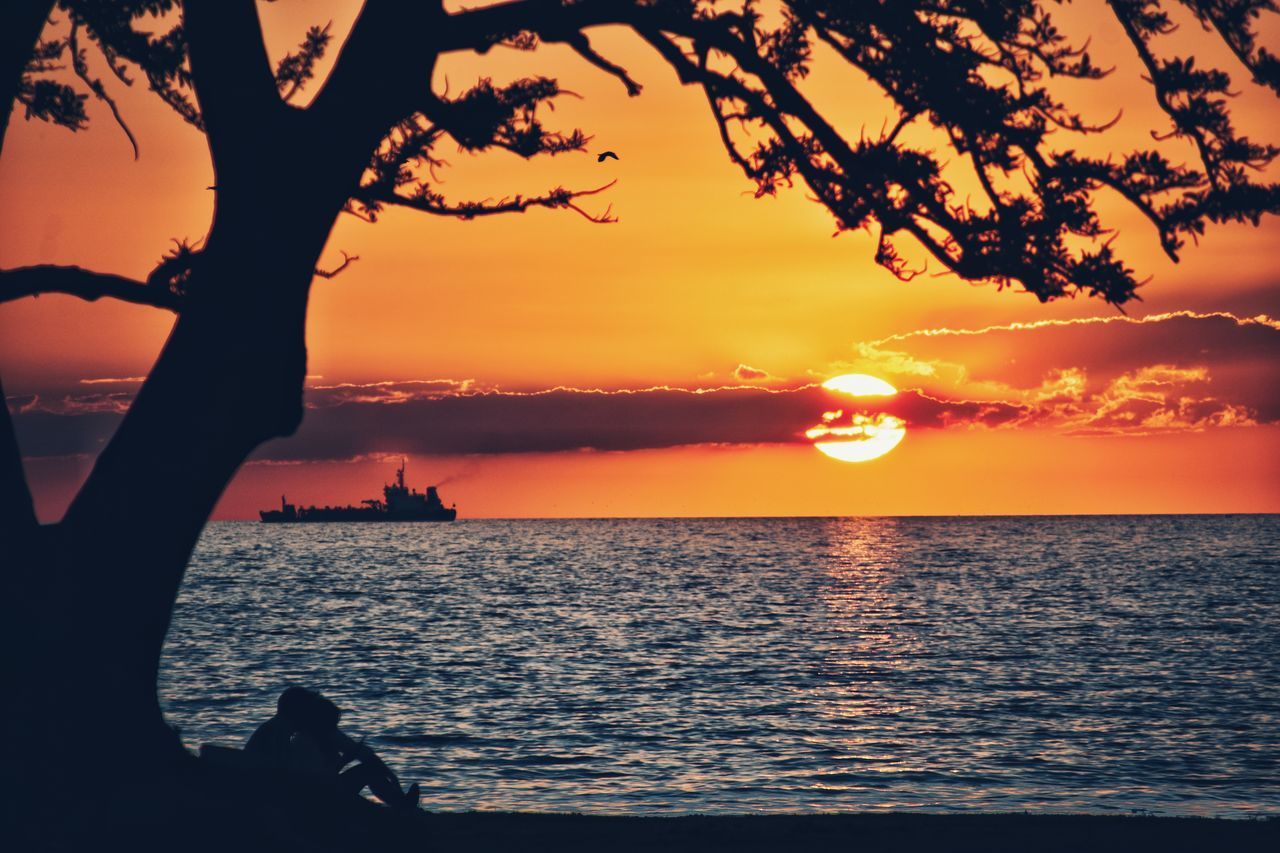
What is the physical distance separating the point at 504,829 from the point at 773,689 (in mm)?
20423

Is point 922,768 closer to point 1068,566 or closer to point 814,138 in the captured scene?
point 814,138

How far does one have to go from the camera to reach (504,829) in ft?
34.8

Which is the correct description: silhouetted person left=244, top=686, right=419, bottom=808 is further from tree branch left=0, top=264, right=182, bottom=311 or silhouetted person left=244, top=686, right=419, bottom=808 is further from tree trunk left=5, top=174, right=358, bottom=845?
tree branch left=0, top=264, right=182, bottom=311

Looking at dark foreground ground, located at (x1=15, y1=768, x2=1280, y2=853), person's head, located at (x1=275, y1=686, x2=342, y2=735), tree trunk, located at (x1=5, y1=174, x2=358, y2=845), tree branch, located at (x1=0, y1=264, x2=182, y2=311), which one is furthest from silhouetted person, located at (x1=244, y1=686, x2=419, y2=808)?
tree branch, located at (x1=0, y1=264, x2=182, y2=311)

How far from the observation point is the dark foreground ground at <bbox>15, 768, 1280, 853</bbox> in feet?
24.0

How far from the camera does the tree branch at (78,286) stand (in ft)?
25.8

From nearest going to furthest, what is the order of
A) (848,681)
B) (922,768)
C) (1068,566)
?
(922,768) < (848,681) < (1068,566)

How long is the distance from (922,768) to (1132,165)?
46.5 feet

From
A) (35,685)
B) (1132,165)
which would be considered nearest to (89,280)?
(35,685)

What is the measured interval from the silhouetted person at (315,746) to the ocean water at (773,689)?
28.8ft

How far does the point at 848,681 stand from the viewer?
32188 millimetres

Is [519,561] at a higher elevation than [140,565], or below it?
below

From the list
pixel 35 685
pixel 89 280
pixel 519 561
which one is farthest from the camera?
pixel 519 561

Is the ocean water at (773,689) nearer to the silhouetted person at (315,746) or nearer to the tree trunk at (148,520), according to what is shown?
the silhouetted person at (315,746)
